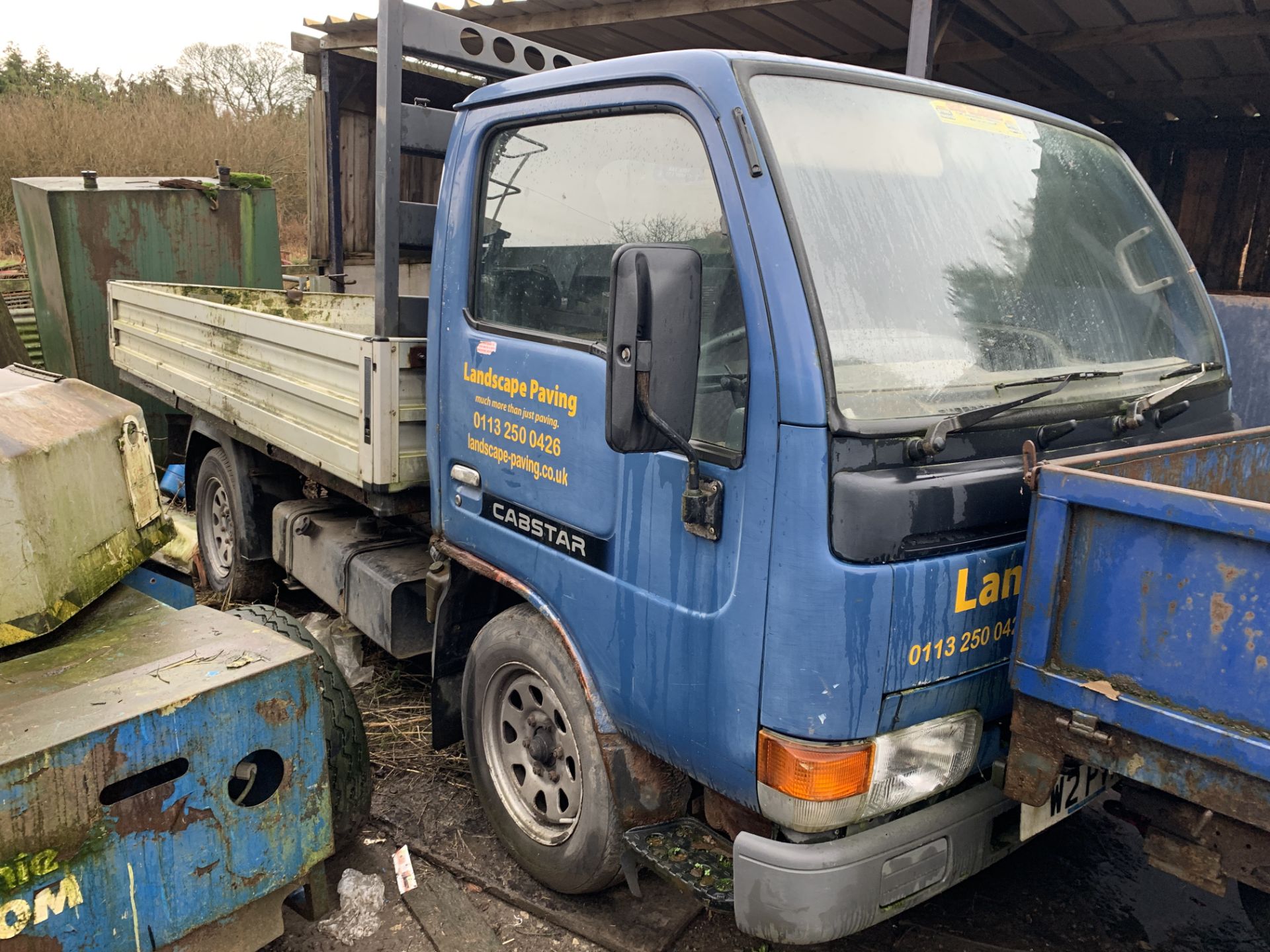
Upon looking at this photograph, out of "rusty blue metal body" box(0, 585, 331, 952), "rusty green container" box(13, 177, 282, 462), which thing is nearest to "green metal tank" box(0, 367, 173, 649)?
"rusty blue metal body" box(0, 585, 331, 952)

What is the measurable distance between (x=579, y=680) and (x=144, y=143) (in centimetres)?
1947

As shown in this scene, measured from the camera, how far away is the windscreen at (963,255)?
2125 millimetres

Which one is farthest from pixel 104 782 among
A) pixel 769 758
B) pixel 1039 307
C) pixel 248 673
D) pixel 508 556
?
pixel 1039 307

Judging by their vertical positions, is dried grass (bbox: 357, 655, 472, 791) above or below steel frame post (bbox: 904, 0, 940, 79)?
below

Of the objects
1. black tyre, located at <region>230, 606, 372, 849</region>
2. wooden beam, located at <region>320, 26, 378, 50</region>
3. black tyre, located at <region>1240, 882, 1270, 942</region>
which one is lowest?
black tyre, located at <region>1240, 882, 1270, 942</region>

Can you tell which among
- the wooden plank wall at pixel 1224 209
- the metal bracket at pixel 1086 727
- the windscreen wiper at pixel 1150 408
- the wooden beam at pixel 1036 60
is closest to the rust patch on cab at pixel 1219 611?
the metal bracket at pixel 1086 727

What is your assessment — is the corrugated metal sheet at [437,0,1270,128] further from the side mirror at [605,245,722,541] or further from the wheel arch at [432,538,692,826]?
the side mirror at [605,245,722,541]

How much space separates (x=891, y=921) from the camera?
2846 mm

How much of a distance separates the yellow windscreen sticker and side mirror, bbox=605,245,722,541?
107 centimetres

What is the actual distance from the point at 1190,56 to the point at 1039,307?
5.51 meters

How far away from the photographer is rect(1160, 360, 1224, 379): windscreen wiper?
8.64ft

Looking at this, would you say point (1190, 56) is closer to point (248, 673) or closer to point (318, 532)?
point (318, 532)

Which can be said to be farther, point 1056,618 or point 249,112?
point 249,112

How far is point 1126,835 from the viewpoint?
334 centimetres
